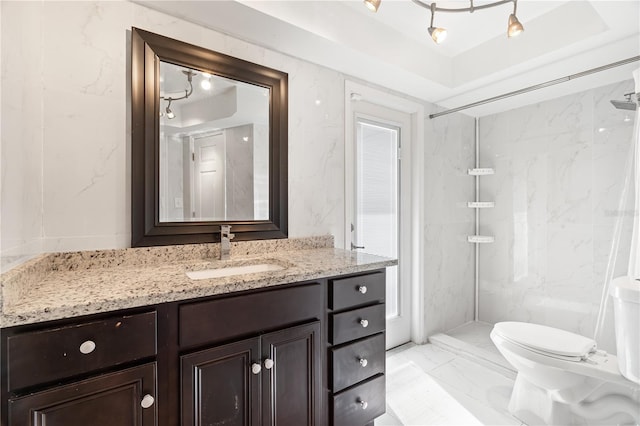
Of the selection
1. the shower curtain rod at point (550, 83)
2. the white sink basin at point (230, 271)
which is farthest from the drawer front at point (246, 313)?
the shower curtain rod at point (550, 83)

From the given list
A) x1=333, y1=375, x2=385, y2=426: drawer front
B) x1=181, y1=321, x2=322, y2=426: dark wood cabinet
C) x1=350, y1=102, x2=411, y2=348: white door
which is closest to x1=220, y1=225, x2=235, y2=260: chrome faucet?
x1=181, y1=321, x2=322, y2=426: dark wood cabinet

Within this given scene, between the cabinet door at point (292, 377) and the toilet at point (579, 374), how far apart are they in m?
1.16

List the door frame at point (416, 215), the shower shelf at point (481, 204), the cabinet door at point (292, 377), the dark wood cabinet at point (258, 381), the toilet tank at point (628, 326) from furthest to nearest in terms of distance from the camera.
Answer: the shower shelf at point (481, 204)
the door frame at point (416, 215)
the toilet tank at point (628, 326)
the cabinet door at point (292, 377)
the dark wood cabinet at point (258, 381)

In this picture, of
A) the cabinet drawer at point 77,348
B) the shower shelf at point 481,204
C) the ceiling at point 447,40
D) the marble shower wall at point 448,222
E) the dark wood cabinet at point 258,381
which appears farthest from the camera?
the shower shelf at point 481,204

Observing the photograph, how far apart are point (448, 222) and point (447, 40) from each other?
1.50 m

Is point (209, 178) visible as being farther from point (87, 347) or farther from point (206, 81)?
point (87, 347)

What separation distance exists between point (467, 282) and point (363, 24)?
2.50 meters

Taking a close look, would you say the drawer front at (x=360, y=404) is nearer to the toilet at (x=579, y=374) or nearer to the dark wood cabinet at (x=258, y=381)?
the dark wood cabinet at (x=258, y=381)

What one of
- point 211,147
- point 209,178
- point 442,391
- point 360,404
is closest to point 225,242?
point 209,178

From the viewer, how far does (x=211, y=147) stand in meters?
1.63

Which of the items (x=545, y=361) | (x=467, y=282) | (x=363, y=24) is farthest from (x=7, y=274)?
(x=467, y=282)

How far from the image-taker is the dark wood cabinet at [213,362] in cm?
81

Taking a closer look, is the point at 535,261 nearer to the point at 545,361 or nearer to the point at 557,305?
the point at 557,305

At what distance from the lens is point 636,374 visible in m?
1.33
